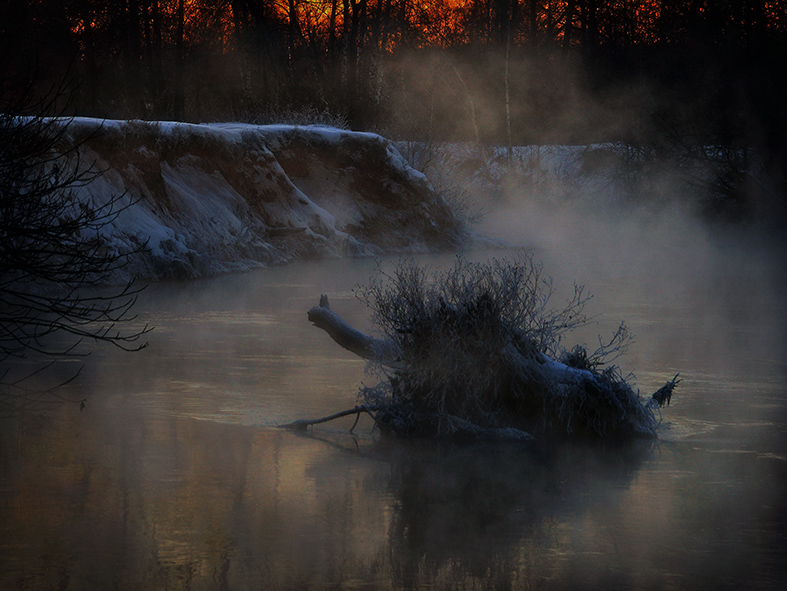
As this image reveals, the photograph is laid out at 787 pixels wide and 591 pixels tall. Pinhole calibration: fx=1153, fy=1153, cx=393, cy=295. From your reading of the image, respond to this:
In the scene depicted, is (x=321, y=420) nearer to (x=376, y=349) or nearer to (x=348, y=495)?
(x=376, y=349)

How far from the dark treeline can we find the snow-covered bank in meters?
2.57

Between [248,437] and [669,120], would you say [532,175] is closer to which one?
[669,120]

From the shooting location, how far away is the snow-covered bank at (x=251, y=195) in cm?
2495

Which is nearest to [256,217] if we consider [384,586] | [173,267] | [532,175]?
[173,267]

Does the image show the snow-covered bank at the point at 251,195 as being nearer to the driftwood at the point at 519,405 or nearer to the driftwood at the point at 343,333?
the driftwood at the point at 343,333

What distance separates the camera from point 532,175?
1710 inches

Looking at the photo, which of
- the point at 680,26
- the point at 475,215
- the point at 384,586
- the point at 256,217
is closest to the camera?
the point at 384,586

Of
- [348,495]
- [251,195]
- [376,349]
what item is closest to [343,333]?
[376,349]

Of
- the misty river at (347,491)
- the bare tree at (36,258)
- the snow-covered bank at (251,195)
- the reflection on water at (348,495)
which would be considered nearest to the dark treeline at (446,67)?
the snow-covered bank at (251,195)

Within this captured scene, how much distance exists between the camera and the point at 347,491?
8359 millimetres

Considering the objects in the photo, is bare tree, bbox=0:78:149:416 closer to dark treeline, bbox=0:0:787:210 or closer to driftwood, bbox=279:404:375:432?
driftwood, bbox=279:404:375:432

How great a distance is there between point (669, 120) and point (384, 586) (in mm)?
37179

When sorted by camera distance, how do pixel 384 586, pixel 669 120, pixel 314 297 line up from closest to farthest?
pixel 384 586 → pixel 314 297 → pixel 669 120

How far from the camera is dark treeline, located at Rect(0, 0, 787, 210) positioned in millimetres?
37062
